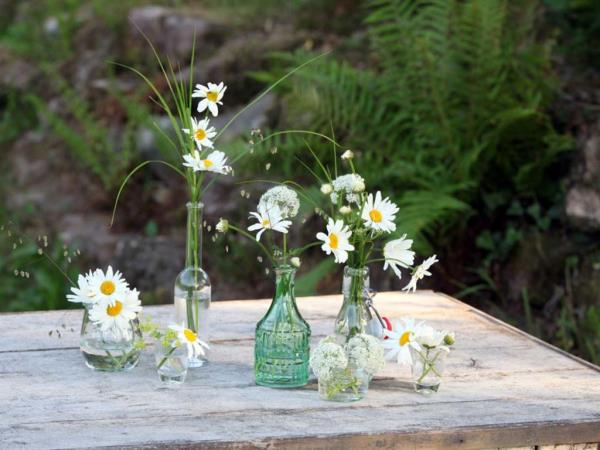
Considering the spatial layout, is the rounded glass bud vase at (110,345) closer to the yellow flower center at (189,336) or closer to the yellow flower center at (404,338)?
the yellow flower center at (189,336)

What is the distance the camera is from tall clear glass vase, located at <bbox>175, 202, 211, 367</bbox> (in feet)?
6.49

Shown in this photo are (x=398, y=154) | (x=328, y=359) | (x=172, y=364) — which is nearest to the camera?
(x=328, y=359)

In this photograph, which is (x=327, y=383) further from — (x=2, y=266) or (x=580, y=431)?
(x=2, y=266)

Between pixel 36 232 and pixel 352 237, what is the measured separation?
341cm

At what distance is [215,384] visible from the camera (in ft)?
6.24

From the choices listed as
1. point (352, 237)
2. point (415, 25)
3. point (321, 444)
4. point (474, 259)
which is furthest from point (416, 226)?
point (321, 444)

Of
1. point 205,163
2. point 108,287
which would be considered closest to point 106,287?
point 108,287

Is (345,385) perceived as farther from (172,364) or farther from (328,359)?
(172,364)

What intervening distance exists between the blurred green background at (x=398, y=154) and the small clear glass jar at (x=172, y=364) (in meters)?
1.22

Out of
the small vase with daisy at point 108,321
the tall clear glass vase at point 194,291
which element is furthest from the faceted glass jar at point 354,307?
the small vase with daisy at point 108,321

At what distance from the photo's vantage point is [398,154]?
3865mm

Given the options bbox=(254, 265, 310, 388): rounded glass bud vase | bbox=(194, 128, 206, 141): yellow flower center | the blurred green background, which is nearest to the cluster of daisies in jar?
bbox=(254, 265, 310, 388): rounded glass bud vase

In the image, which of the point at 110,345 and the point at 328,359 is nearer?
the point at 328,359

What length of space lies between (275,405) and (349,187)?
1.37 feet
